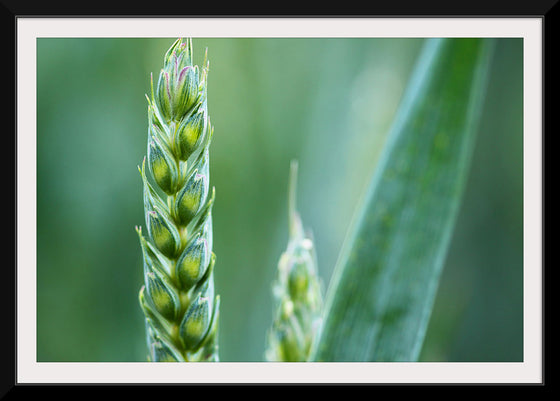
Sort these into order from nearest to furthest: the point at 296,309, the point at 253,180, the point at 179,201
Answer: the point at 179,201 < the point at 296,309 < the point at 253,180

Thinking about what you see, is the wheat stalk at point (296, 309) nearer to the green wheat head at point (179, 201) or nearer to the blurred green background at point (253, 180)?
the green wheat head at point (179, 201)

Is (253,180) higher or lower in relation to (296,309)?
higher

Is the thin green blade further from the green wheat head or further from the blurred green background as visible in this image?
the blurred green background

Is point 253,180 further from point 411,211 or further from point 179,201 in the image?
point 179,201

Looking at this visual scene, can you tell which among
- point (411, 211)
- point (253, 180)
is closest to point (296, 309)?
point (411, 211)

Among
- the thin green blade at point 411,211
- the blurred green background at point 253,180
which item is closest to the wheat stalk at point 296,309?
the thin green blade at point 411,211

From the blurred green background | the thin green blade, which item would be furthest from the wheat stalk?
the blurred green background
